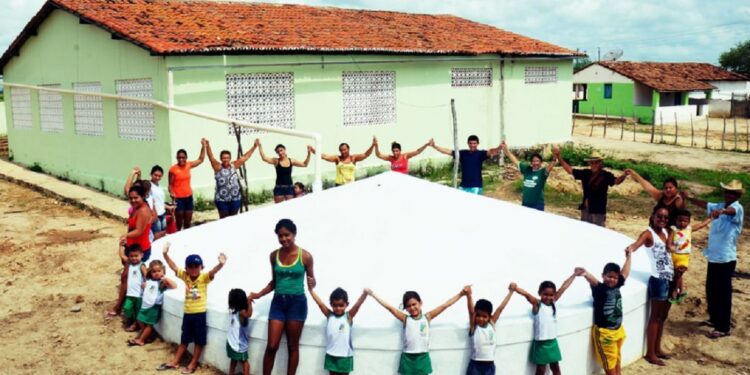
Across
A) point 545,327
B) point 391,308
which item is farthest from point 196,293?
point 545,327

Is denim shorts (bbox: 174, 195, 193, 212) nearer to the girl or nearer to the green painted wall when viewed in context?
the girl

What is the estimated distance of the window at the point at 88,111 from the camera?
14508 millimetres

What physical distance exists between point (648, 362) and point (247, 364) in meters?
3.60

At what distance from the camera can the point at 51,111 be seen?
641 inches

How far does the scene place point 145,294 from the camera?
670 cm

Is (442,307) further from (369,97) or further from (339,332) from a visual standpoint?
(369,97)

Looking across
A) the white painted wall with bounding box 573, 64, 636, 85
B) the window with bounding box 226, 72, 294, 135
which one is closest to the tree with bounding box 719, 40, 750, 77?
the white painted wall with bounding box 573, 64, 636, 85

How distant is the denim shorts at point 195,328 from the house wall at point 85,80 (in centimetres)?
698

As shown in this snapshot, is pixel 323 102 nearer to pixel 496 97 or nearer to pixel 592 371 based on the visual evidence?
pixel 496 97

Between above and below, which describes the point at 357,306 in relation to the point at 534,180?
below

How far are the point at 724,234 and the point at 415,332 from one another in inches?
134

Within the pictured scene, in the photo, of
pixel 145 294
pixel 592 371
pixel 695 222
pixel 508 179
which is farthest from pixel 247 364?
pixel 508 179

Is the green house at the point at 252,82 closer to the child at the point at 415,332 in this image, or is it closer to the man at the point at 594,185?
the man at the point at 594,185

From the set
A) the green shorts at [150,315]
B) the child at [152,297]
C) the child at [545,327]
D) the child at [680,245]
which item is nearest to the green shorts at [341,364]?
the child at [545,327]
